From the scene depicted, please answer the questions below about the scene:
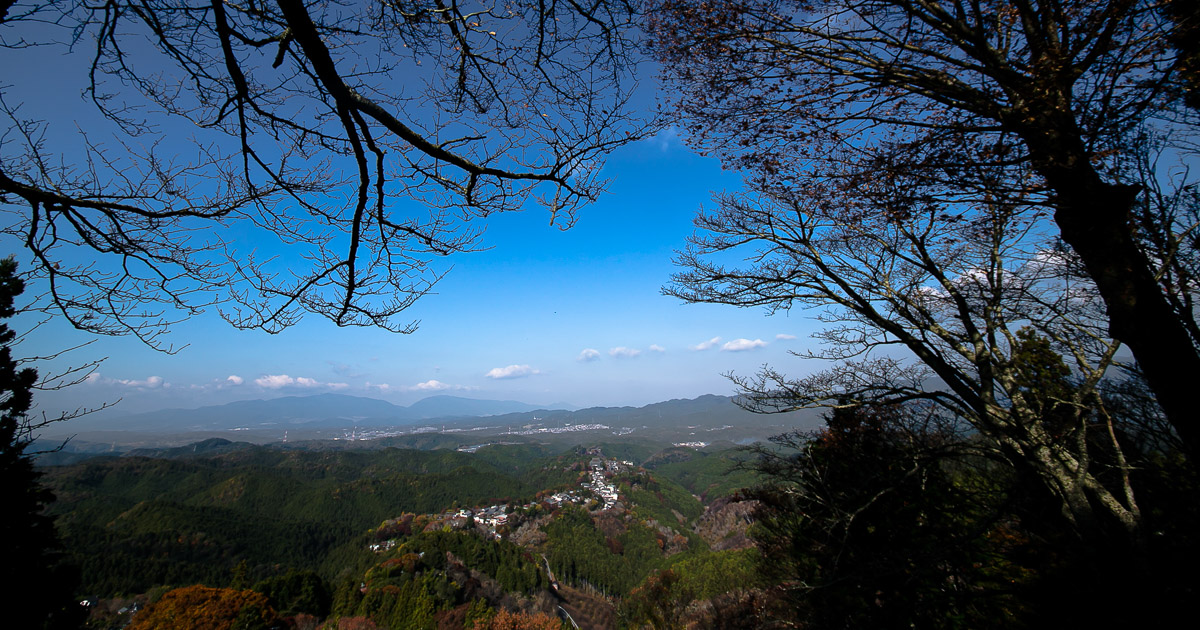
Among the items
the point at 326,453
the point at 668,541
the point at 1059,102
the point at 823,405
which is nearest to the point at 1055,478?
the point at 823,405

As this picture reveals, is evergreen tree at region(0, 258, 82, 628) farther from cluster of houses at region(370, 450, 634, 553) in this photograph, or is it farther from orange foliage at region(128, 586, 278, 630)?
cluster of houses at region(370, 450, 634, 553)

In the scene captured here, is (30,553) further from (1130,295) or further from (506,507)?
(506,507)

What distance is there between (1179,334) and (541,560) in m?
64.0

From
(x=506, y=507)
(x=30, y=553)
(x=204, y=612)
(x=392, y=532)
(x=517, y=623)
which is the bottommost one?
(x=506, y=507)

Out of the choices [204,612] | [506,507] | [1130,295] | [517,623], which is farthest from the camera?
[506,507]

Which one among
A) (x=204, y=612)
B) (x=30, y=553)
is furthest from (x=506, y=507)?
(x=30, y=553)

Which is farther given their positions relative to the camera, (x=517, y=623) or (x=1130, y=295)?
(x=517, y=623)

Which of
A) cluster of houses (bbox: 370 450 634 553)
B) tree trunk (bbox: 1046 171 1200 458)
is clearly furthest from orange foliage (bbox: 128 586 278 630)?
tree trunk (bbox: 1046 171 1200 458)

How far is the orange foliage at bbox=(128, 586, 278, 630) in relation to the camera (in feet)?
70.6

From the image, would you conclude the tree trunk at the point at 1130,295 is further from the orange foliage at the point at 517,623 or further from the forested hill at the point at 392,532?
the orange foliage at the point at 517,623

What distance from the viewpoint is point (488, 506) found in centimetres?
7762

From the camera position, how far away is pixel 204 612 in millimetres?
22469

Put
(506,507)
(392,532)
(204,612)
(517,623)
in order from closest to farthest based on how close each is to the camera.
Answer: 1. (204,612)
2. (517,623)
3. (392,532)
4. (506,507)

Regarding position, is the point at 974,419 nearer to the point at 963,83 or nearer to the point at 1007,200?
the point at 1007,200
